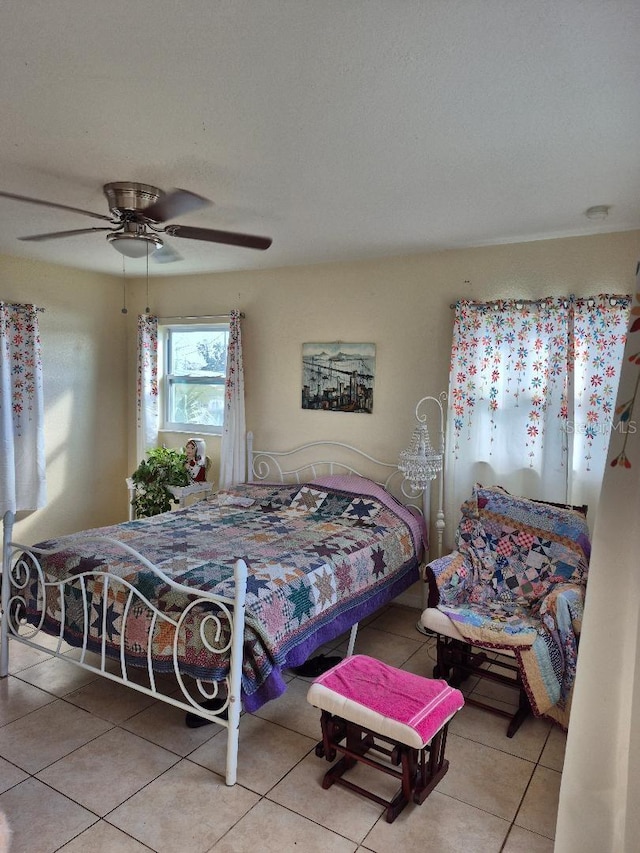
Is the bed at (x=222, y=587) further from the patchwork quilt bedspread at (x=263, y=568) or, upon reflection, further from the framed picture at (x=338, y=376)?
the framed picture at (x=338, y=376)

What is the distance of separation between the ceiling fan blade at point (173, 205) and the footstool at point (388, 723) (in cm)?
200

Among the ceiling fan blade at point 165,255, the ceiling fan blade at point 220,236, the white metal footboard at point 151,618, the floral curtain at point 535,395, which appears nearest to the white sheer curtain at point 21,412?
the white metal footboard at point 151,618

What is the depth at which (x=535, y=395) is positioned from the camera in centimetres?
363

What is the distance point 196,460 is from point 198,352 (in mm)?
1029

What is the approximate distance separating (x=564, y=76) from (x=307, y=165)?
108 centimetres

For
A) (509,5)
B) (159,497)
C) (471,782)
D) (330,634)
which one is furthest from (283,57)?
(159,497)

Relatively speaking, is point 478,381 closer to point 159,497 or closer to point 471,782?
point 471,782

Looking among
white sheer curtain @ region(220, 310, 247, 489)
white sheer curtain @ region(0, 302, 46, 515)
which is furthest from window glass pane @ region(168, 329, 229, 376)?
white sheer curtain @ region(0, 302, 46, 515)

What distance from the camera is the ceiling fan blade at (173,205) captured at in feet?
7.90

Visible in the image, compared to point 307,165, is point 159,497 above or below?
below

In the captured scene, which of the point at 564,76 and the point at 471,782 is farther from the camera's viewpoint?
the point at 471,782

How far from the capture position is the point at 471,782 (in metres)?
2.40

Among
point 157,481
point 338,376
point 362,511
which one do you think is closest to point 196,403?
point 157,481

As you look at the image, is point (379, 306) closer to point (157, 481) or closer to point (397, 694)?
point (157, 481)
